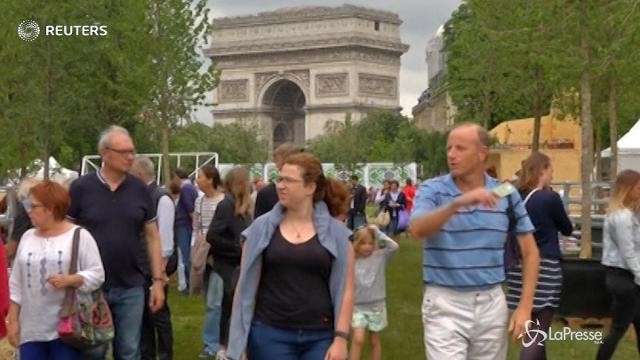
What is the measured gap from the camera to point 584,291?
13484 mm

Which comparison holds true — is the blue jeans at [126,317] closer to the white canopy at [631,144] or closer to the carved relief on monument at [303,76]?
the white canopy at [631,144]

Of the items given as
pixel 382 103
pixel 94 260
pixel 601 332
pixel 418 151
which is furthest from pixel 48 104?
pixel 382 103

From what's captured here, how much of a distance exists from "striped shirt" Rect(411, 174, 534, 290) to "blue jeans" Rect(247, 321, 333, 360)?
2.44ft

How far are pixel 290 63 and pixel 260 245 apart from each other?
13901 cm

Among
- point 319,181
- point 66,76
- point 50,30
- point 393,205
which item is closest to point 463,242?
point 319,181

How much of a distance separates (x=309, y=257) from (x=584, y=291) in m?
7.88

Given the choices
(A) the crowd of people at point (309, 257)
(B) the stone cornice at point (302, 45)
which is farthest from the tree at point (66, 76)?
(B) the stone cornice at point (302, 45)

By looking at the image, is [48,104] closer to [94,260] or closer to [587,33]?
[587,33]

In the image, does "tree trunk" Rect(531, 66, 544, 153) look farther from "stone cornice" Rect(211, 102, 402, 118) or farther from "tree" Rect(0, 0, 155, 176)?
"stone cornice" Rect(211, 102, 402, 118)

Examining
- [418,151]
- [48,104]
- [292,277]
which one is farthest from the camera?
[418,151]

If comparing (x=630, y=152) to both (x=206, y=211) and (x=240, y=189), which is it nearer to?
(x=206, y=211)

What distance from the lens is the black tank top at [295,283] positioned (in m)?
6.25

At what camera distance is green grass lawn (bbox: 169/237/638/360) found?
12.1 metres

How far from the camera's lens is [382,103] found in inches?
5433
